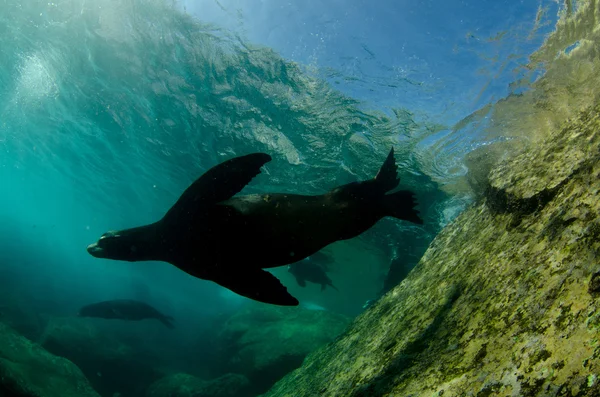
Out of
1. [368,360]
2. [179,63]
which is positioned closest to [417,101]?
[368,360]

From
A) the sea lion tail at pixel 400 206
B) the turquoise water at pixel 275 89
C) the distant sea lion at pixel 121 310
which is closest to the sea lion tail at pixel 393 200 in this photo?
the sea lion tail at pixel 400 206

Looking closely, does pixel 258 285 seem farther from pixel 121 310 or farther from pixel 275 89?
pixel 121 310

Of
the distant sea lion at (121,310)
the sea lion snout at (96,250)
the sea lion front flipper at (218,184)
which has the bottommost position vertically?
the sea lion front flipper at (218,184)

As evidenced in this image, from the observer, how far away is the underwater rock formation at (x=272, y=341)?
43.3 ft

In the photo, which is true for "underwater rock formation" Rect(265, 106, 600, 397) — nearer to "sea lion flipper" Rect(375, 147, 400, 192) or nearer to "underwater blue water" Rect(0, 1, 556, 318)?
"sea lion flipper" Rect(375, 147, 400, 192)

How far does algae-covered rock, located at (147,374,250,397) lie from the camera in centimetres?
1152

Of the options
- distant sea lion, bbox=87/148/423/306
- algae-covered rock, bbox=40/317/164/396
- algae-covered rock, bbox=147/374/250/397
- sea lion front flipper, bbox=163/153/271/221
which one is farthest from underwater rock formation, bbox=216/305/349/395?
sea lion front flipper, bbox=163/153/271/221

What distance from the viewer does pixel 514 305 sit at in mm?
1677

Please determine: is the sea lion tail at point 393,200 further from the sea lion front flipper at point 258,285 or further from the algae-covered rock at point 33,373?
the algae-covered rock at point 33,373

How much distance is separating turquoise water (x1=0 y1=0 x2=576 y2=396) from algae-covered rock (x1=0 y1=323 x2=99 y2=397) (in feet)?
33.0

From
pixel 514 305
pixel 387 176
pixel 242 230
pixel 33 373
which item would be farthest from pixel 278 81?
pixel 33 373

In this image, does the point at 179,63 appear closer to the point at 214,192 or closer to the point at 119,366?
the point at 214,192

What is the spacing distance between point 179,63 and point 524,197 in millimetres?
12284

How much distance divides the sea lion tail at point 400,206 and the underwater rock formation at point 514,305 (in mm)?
623
